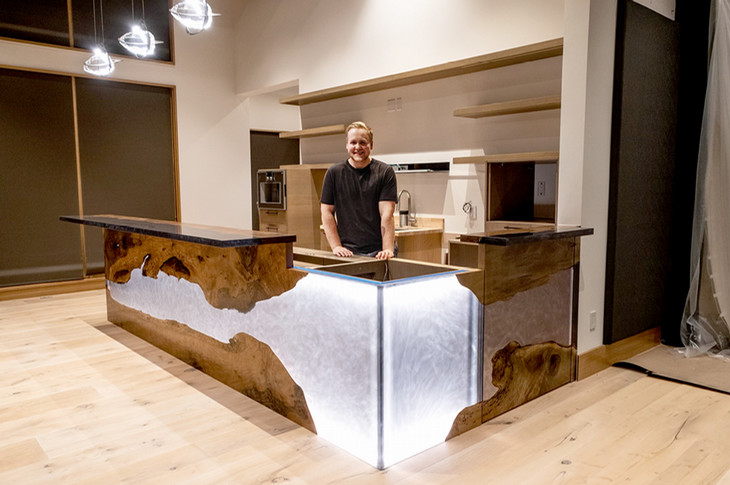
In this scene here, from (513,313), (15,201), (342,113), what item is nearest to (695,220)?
(513,313)

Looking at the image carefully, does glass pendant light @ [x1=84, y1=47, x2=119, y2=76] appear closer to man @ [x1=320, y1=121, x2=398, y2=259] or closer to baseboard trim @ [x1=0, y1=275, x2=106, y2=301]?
man @ [x1=320, y1=121, x2=398, y2=259]

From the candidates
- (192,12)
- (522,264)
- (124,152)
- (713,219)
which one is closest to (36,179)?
(124,152)

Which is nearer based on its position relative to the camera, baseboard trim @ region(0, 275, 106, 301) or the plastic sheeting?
the plastic sheeting

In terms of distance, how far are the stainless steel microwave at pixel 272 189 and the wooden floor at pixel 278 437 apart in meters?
2.76

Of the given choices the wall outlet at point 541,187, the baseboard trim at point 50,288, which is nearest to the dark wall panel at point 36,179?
the baseboard trim at point 50,288

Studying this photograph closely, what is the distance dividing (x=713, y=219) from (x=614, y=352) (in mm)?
1103

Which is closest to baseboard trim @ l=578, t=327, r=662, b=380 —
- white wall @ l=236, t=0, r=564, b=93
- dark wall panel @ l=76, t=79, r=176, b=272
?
white wall @ l=236, t=0, r=564, b=93

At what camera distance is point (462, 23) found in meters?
4.47

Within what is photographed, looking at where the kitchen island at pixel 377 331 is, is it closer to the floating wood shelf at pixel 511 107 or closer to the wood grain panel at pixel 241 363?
the wood grain panel at pixel 241 363

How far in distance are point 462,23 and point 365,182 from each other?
198 centimetres

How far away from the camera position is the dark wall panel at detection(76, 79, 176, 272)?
5941 mm

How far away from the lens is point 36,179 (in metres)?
5.62

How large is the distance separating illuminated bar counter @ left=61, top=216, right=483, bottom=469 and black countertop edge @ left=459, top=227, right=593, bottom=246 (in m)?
0.19

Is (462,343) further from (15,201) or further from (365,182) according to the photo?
(15,201)
